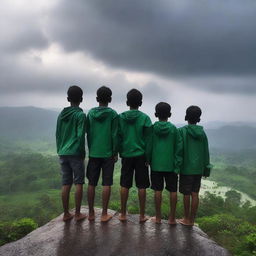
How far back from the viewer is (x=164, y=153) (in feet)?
20.0

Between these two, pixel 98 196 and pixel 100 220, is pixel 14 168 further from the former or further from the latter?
pixel 100 220

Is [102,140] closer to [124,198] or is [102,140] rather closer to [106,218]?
[124,198]

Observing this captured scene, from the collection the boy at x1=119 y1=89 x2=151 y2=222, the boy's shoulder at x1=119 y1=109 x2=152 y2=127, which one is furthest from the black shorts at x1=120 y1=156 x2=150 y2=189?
the boy's shoulder at x1=119 y1=109 x2=152 y2=127

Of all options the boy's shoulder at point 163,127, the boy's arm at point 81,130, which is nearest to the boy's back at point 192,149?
the boy's shoulder at point 163,127

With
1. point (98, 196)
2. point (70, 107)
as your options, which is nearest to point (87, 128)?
point (70, 107)

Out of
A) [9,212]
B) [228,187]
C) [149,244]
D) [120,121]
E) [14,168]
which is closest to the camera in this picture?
[149,244]

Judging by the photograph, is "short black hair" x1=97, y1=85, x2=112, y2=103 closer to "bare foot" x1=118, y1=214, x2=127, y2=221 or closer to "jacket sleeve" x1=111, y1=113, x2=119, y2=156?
"jacket sleeve" x1=111, y1=113, x2=119, y2=156

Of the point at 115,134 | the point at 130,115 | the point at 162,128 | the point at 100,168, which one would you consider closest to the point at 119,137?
the point at 115,134

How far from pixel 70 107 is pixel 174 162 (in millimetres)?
2480

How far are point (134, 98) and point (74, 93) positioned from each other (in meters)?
1.28

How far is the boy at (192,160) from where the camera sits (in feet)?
20.5

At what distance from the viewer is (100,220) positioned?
6293 mm

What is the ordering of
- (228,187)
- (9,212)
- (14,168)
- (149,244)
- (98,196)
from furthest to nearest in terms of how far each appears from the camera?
(14,168)
(228,187)
(9,212)
(98,196)
(149,244)

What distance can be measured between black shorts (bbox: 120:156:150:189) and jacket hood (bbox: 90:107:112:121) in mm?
983
